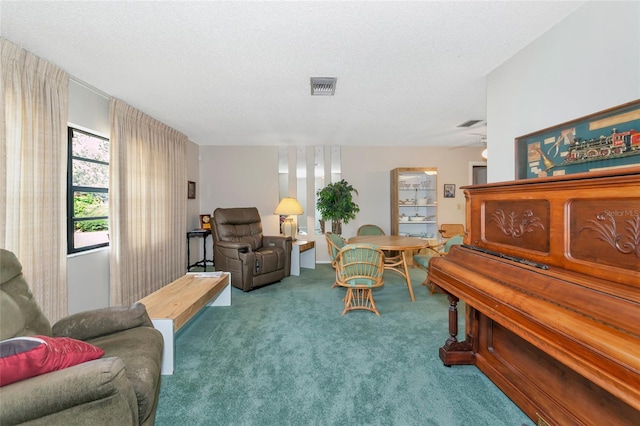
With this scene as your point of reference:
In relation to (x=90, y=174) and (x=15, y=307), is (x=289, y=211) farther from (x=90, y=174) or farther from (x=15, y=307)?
(x=15, y=307)

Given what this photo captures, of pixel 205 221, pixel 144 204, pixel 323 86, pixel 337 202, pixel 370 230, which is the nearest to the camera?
pixel 323 86

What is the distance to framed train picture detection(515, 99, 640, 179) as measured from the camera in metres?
1.31

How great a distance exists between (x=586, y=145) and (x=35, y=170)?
12.5 feet

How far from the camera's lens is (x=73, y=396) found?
→ 0.94 m

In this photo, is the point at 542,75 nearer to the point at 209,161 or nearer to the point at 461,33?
the point at 461,33

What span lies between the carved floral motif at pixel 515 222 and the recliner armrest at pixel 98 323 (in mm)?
2335

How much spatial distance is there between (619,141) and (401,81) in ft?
5.45

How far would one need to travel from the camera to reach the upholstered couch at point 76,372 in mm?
907

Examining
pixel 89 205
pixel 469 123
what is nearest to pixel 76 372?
pixel 89 205

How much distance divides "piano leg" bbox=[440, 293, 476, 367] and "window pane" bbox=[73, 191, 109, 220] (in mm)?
3663

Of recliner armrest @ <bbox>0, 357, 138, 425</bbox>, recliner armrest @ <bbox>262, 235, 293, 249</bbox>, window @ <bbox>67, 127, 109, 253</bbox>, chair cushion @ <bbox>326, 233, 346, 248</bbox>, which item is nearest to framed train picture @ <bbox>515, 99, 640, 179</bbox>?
chair cushion @ <bbox>326, 233, 346, 248</bbox>

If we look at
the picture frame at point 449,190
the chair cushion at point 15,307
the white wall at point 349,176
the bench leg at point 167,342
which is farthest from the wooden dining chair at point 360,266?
the picture frame at point 449,190

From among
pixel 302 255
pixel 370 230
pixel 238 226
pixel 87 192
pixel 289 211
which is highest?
pixel 87 192

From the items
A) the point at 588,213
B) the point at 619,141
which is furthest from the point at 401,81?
the point at 588,213
